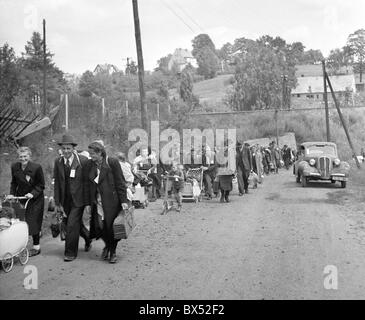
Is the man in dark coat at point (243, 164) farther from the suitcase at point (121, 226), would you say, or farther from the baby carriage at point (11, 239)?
the baby carriage at point (11, 239)

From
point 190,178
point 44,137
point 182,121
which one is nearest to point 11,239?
point 190,178

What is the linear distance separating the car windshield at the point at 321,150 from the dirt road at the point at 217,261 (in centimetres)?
1006

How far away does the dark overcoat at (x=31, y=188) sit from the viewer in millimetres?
8320

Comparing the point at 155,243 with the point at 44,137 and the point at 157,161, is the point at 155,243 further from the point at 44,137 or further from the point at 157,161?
the point at 44,137

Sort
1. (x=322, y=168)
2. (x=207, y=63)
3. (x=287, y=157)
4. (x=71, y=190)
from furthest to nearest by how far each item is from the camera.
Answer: (x=207, y=63) < (x=287, y=157) < (x=322, y=168) < (x=71, y=190)

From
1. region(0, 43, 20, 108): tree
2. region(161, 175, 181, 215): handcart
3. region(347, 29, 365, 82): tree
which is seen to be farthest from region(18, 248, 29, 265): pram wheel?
region(347, 29, 365, 82): tree

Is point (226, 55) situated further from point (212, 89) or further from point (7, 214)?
point (7, 214)

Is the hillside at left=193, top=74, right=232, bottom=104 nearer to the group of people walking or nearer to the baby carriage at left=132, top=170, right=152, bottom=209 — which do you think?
the baby carriage at left=132, top=170, right=152, bottom=209

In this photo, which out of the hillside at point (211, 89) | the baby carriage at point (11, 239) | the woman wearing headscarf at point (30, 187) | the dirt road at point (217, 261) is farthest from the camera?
the hillside at point (211, 89)

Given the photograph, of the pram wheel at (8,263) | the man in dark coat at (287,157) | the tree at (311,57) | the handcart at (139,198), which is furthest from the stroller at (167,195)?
the tree at (311,57)

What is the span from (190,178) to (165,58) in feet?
431

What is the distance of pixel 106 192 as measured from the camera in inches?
311

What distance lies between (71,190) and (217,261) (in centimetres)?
245

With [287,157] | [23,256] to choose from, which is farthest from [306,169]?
[287,157]
